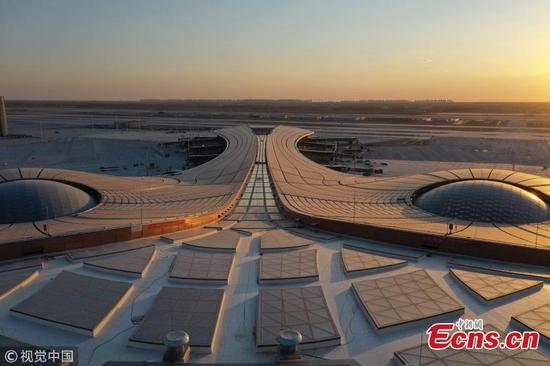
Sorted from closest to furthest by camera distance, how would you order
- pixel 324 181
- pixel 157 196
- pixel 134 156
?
pixel 157 196
pixel 324 181
pixel 134 156

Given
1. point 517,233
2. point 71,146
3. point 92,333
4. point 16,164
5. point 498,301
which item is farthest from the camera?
point 71,146

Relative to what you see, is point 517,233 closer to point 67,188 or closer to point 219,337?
point 219,337

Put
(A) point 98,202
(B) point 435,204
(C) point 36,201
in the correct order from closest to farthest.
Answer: (C) point 36,201, (B) point 435,204, (A) point 98,202

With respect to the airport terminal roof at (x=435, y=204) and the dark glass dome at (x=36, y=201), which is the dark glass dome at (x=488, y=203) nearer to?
the airport terminal roof at (x=435, y=204)

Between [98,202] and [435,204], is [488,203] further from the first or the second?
[98,202]

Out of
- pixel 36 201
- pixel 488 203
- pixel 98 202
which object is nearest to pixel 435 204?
pixel 488 203

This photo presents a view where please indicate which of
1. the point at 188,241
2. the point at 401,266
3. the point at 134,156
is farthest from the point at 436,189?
the point at 134,156

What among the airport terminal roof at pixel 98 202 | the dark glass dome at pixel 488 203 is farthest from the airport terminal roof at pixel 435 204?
the airport terminal roof at pixel 98 202
